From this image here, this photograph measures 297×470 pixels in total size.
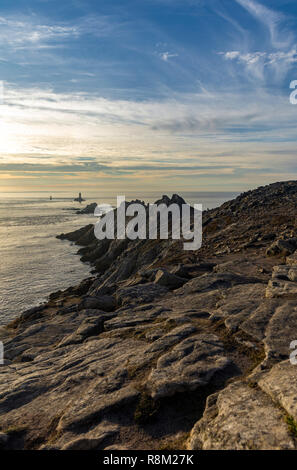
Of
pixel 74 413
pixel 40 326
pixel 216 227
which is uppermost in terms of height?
pixel 216 227

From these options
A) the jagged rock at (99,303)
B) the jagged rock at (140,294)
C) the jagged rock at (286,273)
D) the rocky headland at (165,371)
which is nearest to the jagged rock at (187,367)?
the rocky headland at (165,371)

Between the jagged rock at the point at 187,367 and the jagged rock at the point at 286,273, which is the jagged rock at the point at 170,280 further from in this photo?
the jagged rock at the point at 187,367

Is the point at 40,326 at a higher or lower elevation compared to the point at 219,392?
lower

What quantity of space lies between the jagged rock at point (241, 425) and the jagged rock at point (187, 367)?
0.94 metres

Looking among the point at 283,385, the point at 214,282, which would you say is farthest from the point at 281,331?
the point at 214,282

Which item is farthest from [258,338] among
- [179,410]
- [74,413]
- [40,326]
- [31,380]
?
[40,326]

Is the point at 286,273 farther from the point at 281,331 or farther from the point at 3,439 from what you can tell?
the point at 3,439

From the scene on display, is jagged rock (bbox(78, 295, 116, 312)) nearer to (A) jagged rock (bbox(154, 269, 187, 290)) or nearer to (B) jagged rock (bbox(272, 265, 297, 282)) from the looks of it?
(A) jagged rock (bbox(154, 269, 187, 290))

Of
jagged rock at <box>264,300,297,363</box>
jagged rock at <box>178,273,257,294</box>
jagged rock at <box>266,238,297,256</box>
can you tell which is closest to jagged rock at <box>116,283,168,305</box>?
jagged rock at <box>178,273,257,294</box>

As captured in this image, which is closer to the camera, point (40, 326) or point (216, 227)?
point (40, 326)

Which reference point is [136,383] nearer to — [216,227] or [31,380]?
[31,380]

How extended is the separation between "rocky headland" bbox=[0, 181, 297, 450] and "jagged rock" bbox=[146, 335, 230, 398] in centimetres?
4

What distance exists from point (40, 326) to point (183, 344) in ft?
40.9
